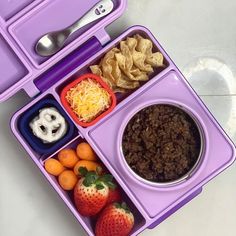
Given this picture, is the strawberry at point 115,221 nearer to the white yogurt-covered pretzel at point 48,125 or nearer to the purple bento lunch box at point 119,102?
the purple bento lunch box at point 119,102

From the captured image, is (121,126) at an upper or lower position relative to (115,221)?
upper

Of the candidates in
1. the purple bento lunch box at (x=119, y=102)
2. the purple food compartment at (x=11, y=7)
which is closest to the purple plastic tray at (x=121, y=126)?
the purple bento lunch box at (x=119, y=102)

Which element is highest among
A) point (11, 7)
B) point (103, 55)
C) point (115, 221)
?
point (11, 7)

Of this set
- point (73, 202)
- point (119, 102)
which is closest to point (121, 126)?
point (119, 102)

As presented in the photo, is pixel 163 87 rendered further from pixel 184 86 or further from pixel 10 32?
pixel 10 32

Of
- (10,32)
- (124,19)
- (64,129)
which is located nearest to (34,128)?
(64,129)

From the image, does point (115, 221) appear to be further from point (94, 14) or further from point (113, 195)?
point (94, 14)

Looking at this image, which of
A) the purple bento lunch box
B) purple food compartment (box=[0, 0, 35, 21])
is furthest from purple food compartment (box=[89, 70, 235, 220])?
purple food compartment (box=[0, 0, 35, 21])
